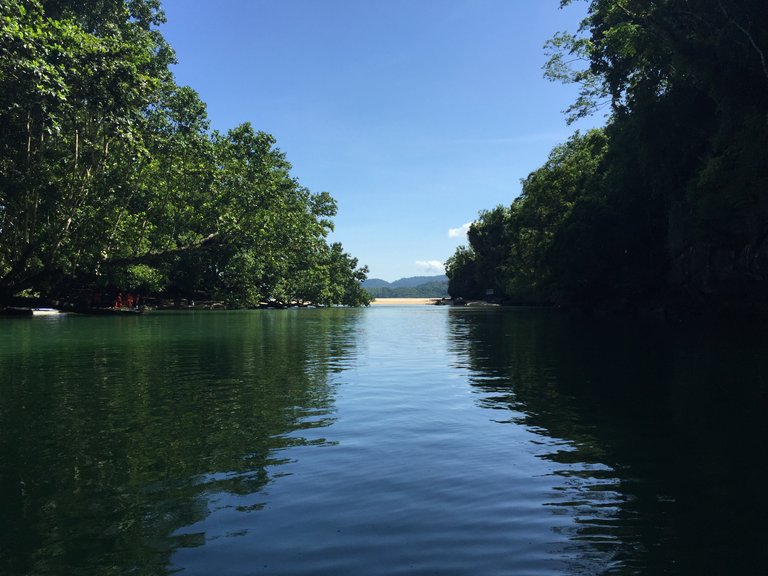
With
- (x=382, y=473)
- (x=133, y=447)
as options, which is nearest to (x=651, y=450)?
(x=382, y=473)

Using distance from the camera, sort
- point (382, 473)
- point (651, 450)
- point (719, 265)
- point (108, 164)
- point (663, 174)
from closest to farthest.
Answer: point (382, 473)
point (651, 450)
point (108, 164)
point (663, 174)
point (719, 265)

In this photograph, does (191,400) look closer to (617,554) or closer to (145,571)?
(145,571)

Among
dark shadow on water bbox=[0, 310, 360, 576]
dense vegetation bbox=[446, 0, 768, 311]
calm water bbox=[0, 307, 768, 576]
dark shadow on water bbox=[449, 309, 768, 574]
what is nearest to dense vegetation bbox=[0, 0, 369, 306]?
dark shadow on water bbox=[0, 310, 360, 576]

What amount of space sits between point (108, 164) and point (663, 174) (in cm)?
3479

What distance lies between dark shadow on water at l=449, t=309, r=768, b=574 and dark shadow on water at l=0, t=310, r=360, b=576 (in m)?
3.76

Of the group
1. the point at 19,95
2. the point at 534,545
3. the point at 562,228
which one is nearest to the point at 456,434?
the point at 534,545

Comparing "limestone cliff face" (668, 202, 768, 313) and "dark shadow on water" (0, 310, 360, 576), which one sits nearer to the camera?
"dark shadow on water" (0, 310, 360, 576)

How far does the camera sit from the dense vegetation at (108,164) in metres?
22.2

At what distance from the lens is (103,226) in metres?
33.0

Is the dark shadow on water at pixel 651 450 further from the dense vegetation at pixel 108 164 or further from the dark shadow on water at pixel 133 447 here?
the dense vegetation at pixel 108 164

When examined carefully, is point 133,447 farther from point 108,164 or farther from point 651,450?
Answer: point 108,164

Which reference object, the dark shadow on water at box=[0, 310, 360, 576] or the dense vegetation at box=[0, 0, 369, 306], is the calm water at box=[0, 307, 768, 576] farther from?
the dense vegetation at box=[0, 0, 369, 306]

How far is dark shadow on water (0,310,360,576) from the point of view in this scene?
532 centimetres

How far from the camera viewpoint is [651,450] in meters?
8.69
